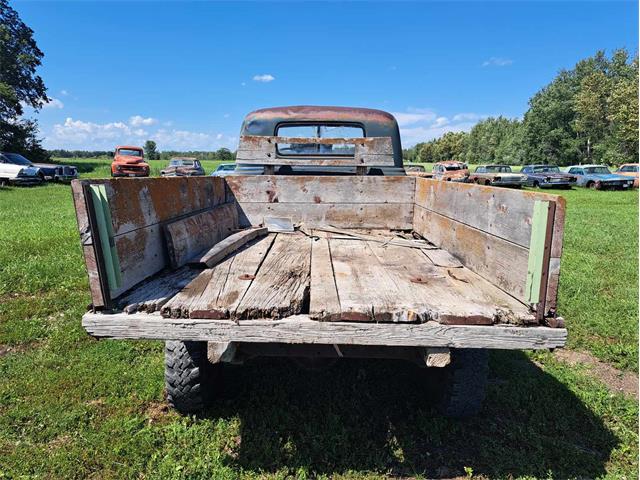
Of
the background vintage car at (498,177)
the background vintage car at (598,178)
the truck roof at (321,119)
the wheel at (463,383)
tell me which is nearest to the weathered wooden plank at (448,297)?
the wheel at (463,383)

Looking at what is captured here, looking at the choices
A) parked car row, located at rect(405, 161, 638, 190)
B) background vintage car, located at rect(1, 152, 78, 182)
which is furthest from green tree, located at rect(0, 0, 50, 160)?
parked car row, located at rect(405, 161, 638, 190)

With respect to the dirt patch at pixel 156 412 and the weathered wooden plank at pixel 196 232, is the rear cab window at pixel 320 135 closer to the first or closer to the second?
the weathered wooden plank at pixel 196 232

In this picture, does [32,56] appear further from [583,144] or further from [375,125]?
[583,144]

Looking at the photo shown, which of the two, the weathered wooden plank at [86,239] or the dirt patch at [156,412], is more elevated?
the weathered wooden plank at [86,239]

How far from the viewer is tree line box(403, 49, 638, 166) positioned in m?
43.9

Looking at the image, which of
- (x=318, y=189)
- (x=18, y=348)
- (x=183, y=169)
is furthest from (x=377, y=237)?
(x=183, y=169)

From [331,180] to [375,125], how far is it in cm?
132

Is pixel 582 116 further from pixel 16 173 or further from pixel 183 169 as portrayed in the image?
pixel 16 173

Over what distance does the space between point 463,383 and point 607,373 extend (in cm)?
173

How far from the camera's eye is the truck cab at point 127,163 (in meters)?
25.0

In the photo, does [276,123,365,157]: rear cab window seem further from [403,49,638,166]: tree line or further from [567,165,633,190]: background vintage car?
[403,49,638,166]: tree line

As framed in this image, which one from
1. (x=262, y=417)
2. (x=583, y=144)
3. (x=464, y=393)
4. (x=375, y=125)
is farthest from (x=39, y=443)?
(x=583, y=144)

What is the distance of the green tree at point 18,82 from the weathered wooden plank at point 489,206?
42110 millimetres

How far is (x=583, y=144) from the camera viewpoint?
5378 centimetres
